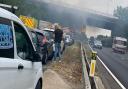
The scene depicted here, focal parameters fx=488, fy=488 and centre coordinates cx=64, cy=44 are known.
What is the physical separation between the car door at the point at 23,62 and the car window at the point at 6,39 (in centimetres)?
30

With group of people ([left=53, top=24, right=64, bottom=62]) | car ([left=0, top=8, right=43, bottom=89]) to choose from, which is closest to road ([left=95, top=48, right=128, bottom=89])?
group of people ([left=53, top=24, right=64, bottom=62])

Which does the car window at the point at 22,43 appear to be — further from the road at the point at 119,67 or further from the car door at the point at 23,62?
the road at the point at 119,67

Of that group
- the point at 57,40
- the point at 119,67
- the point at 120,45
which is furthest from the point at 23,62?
the point at 120,45

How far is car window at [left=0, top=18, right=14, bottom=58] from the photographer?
23.4 ft

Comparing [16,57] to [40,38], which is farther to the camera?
[40,38]

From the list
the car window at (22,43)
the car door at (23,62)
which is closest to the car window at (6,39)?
the car door at (23,62)

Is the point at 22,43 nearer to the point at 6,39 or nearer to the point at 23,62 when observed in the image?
the point at 23,62

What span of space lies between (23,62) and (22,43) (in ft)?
1.41

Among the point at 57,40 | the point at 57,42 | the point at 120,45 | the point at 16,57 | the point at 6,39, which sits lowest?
the point at 120,45

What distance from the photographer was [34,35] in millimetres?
20953

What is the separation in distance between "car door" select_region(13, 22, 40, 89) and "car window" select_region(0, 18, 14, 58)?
304mm

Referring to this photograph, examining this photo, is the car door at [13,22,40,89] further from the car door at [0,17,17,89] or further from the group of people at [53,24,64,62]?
the group of people at [53,24,64,62]

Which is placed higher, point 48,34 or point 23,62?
point 23,62

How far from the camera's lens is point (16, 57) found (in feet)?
25.5
